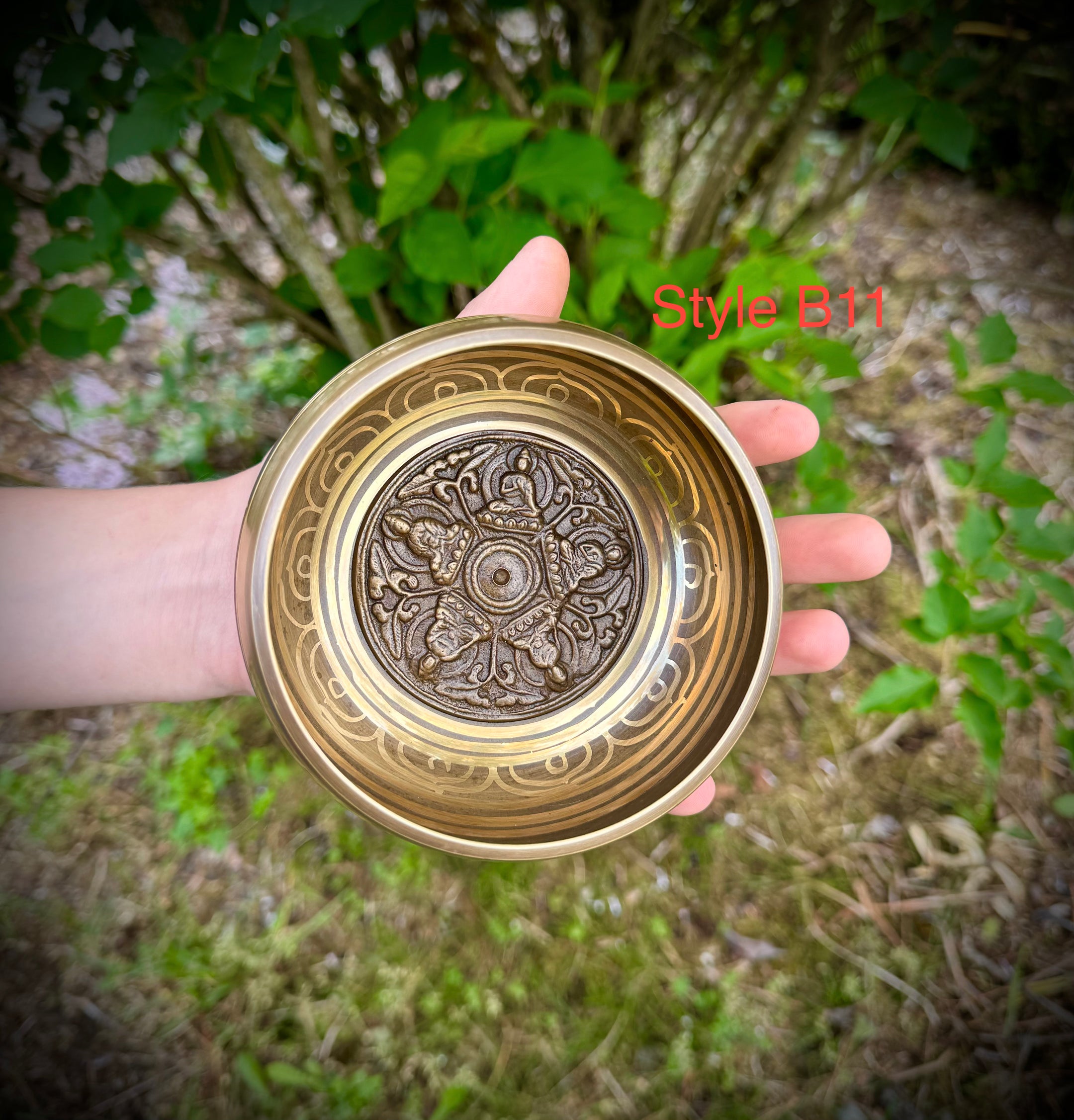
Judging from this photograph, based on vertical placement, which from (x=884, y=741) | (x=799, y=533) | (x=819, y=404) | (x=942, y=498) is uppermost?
(x=819, y=404)

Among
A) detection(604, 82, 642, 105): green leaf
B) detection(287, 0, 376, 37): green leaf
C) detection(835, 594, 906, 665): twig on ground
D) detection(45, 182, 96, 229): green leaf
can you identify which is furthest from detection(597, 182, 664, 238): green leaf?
detection(835, 594, 906, 665): twig on ground

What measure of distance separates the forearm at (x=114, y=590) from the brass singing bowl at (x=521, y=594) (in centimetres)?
31

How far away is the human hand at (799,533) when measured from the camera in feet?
3.88

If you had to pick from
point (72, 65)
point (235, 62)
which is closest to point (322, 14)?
point (235, 62)

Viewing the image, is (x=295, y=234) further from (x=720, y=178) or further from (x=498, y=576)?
(x=720, y=178)

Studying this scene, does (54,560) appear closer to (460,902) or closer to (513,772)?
(513,772)

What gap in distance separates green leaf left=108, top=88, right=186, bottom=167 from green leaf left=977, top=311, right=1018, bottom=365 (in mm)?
1113

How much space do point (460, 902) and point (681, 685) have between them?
2.53 feet

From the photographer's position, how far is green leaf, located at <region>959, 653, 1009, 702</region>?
1.06 meters

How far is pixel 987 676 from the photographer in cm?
107

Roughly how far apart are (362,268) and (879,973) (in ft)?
5.64

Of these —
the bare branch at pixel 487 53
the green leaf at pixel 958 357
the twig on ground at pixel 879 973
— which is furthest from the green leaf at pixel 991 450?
the twig on ground at pixel 879 973

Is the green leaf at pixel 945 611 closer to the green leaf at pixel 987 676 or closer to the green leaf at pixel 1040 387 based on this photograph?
the green leaf at pixel 987 676

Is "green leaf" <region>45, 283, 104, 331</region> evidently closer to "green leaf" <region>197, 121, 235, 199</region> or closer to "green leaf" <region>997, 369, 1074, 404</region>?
"green leaf" <region>197, 121, 235, 199</region>
